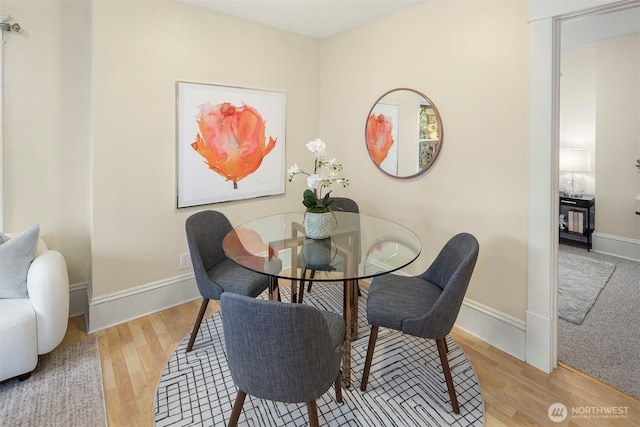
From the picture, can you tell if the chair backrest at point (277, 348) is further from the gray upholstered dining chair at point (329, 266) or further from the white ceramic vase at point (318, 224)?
the white ceramic vase at point (318, 224)

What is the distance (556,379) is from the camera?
1.95 meters

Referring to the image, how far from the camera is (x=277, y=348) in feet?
3.92

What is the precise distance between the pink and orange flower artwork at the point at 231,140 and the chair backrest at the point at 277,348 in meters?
1.94

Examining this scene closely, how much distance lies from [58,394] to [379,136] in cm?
280

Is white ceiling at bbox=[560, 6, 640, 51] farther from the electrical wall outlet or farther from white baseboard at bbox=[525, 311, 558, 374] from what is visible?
the electrical wall outlet

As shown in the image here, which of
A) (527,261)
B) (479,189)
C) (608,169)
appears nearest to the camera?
(527,261)

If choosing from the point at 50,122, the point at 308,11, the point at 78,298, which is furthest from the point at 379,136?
the point at 78,298

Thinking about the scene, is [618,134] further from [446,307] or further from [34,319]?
[34,319]

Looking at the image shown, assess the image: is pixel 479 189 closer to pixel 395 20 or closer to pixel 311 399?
pixel 395 20

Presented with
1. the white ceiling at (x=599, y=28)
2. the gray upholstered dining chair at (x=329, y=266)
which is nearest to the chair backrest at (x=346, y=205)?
the gray upholstered dining chair at (x=329, y=266)

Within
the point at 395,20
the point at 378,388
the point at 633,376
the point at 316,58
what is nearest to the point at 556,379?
the point at 633,376

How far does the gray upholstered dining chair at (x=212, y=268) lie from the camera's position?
Result: 6.79 ft

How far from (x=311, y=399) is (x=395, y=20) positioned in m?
2.81

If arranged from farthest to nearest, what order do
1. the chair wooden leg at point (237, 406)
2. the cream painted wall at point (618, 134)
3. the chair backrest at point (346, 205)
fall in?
the cream painted wall at point (618, 134), the chair backrest at point (346, 205), the chair wooden leg at point (237, 406)
